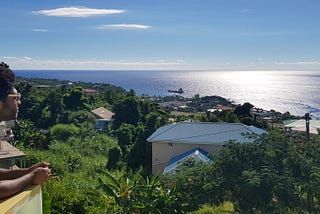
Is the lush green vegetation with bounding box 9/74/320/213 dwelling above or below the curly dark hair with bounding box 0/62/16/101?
below

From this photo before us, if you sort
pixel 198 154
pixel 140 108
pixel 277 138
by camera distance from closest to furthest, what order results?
pixel 277 138 → pixel 198 154 → pixel 140 108

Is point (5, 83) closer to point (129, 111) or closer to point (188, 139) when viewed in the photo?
point (188, 139)

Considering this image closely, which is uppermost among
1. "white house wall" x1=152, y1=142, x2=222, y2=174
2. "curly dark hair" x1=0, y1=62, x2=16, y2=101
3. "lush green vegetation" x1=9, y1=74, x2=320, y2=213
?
"curly dark hair" x1=0, y1=62, x2=16, y2=101

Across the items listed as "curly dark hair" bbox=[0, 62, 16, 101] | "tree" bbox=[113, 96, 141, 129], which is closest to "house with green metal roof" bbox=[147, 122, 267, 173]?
"tree" bbox=[113, 96, 141, 129]

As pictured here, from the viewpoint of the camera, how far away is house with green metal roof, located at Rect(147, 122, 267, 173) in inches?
661

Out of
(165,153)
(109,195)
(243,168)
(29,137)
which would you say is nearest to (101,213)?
(109,195)

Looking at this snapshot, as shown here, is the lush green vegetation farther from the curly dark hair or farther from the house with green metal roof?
the house with green metal roof

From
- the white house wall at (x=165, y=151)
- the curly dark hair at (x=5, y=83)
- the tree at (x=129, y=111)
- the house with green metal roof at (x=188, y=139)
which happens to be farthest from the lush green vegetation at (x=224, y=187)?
the tree at (x=129, y=111)

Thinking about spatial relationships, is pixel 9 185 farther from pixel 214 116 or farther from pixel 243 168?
pixel 214 116

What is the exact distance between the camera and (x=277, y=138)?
1002cm

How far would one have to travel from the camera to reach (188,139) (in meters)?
17.1

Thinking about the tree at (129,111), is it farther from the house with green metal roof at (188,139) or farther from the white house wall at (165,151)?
the white house wall at (165,151)

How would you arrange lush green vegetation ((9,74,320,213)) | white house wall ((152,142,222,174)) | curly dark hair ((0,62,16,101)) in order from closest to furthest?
1. curly dark hair ((0,62,16,101))
2. lush green vegetation ((9,74,320,213))
3. white house wall ((152,142,222,174))

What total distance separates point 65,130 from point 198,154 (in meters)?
13.7
